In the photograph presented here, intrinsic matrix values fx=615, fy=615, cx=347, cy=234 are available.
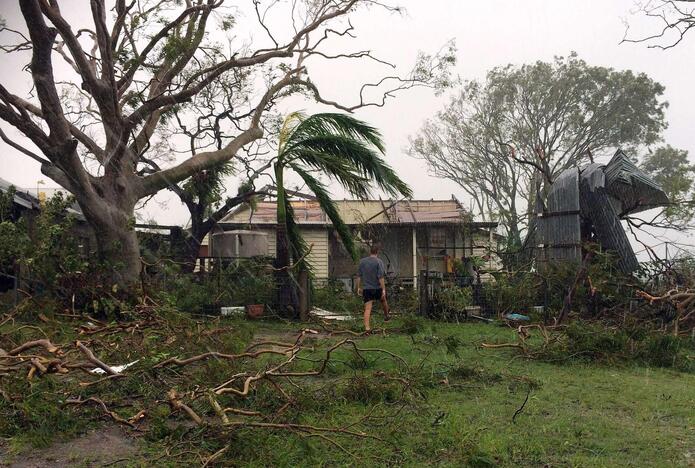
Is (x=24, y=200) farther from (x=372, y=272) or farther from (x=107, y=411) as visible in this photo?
(x=107, y=411)

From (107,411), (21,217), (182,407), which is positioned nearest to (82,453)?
(107,411)

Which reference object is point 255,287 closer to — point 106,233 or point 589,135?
point 106,233

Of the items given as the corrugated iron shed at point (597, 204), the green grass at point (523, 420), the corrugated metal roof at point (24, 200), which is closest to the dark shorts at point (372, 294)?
the green grass at point (523, 420)

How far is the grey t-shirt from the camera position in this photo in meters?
11.0

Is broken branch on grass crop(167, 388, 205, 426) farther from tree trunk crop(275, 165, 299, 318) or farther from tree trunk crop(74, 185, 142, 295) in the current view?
tree trunk crop(275, 165, 299, 318)

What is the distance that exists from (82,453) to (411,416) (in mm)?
2440

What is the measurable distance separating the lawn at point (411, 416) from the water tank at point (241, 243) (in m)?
10.5

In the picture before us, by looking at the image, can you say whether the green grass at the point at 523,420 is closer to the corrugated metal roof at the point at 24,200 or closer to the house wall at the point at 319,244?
the corrugated metal roof at the point at 24,200

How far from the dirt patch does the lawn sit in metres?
0.05

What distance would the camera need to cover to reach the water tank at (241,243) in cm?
1783

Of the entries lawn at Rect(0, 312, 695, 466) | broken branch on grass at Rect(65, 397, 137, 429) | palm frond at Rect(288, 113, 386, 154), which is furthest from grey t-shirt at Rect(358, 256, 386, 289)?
broken branch on grass at Rect(65, 397, 137, 429)

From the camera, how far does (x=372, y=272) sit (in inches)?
433

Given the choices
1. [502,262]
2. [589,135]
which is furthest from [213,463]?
[589,135]

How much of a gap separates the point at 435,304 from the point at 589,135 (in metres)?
18.0
